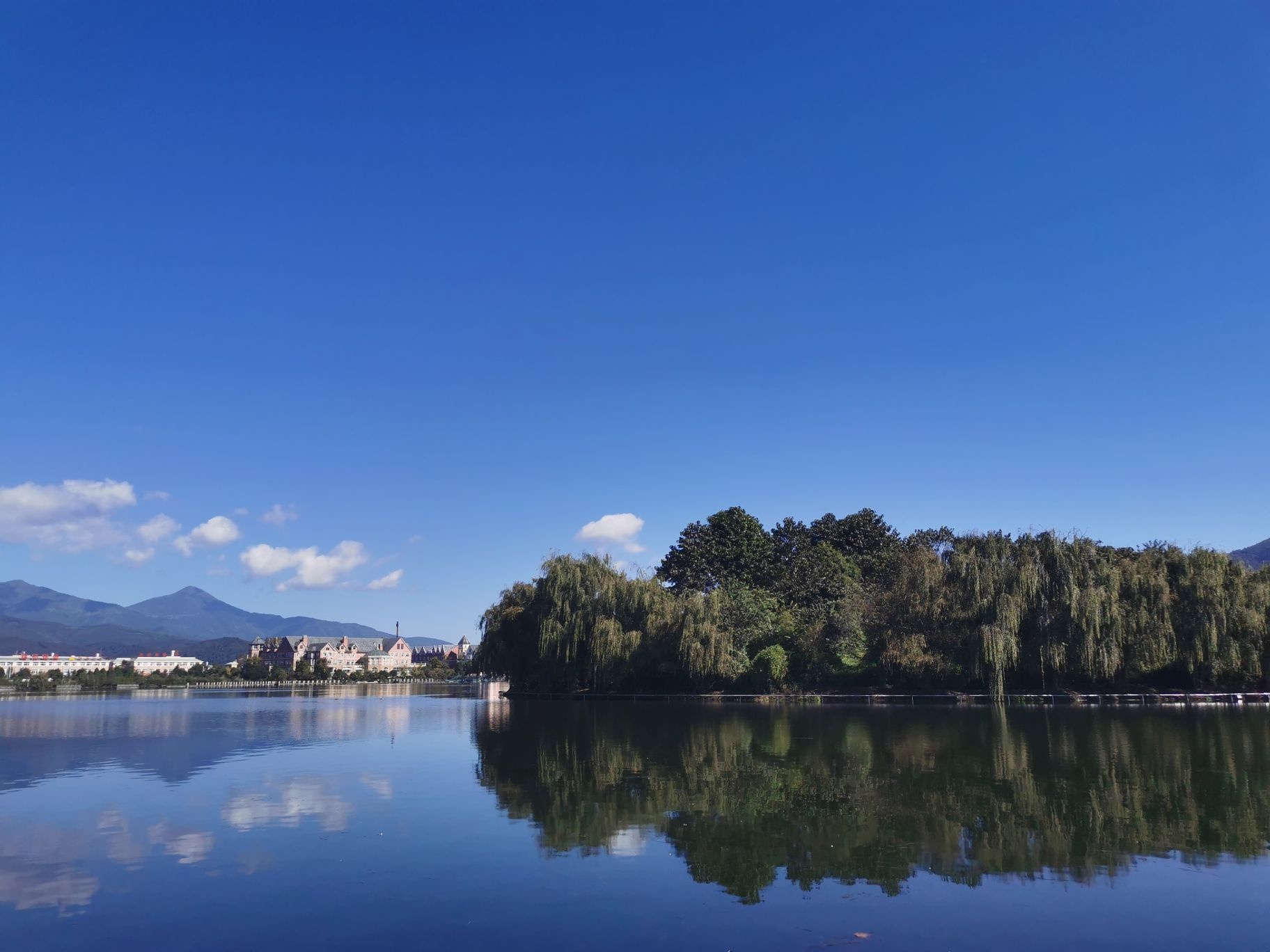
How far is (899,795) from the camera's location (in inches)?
618

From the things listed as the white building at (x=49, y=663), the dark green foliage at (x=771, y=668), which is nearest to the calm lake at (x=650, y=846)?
the dark green foliage at (x=771, y=668)

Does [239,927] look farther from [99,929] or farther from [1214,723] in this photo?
[1214,723]

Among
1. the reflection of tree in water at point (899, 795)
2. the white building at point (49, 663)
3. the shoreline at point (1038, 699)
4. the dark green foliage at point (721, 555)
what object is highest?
the dark green foliage at point (721, 555)

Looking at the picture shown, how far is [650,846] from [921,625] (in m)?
36.2

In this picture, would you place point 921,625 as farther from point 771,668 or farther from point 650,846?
point 650,846

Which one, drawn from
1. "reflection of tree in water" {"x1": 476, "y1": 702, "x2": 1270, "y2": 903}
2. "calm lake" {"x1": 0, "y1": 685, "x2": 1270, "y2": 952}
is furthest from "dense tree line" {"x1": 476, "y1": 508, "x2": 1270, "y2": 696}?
"calm lake" {"x1": 0, "y1": 685, "x2": 1270, "y2": 952}

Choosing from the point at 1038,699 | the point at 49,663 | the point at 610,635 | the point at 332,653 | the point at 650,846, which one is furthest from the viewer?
the point at 49,663

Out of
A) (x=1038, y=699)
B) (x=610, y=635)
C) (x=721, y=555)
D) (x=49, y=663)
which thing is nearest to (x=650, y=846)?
(x=1038, y=699)

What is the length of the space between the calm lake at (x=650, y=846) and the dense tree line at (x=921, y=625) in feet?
53.8

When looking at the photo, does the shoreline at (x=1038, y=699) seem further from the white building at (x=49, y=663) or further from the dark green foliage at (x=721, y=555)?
the white building at (x=49, y=663)

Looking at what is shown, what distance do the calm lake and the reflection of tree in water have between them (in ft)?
0.28

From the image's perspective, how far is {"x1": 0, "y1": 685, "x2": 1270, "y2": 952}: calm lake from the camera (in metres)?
8.70

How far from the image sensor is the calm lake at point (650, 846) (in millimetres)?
8695

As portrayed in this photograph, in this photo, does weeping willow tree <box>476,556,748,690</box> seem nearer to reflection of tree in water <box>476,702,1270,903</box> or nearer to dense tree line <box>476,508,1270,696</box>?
dense tree line <box>476,508,1270,696</box>
